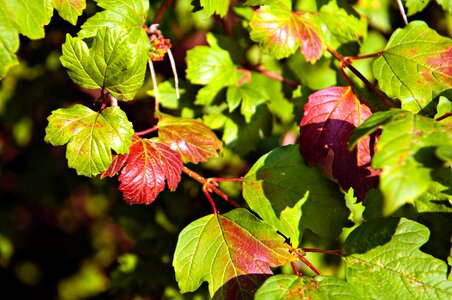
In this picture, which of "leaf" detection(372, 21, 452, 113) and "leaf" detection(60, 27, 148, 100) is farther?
"leaf" detection(372, 21, 452, 113)

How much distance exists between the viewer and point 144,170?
1408mm

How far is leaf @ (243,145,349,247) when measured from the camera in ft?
4.91

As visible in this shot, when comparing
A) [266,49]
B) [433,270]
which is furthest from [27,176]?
[433,270]

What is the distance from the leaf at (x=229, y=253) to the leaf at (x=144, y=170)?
14 centimetres

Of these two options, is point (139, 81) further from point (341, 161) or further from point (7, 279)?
point (7, 279)

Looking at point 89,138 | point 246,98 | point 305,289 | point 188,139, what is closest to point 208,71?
point 246,98

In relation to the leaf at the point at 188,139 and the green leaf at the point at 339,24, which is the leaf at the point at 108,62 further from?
the green leaf at the point at 339,24

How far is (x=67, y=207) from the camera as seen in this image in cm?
358

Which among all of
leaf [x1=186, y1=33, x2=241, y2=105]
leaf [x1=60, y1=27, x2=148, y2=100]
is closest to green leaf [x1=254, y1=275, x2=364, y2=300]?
leaf [x1=60, y1=27, x2=148, y2=100]

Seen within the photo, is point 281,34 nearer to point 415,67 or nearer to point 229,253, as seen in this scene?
point 415,67

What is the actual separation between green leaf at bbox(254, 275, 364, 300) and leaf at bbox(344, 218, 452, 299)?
86 mm

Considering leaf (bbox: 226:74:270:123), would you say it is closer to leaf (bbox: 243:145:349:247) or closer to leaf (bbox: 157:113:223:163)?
leaf (bbox: 157:113:223:163)

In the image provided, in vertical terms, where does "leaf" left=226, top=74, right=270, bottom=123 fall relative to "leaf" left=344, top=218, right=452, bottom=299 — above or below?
above

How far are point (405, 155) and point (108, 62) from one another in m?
0.72
